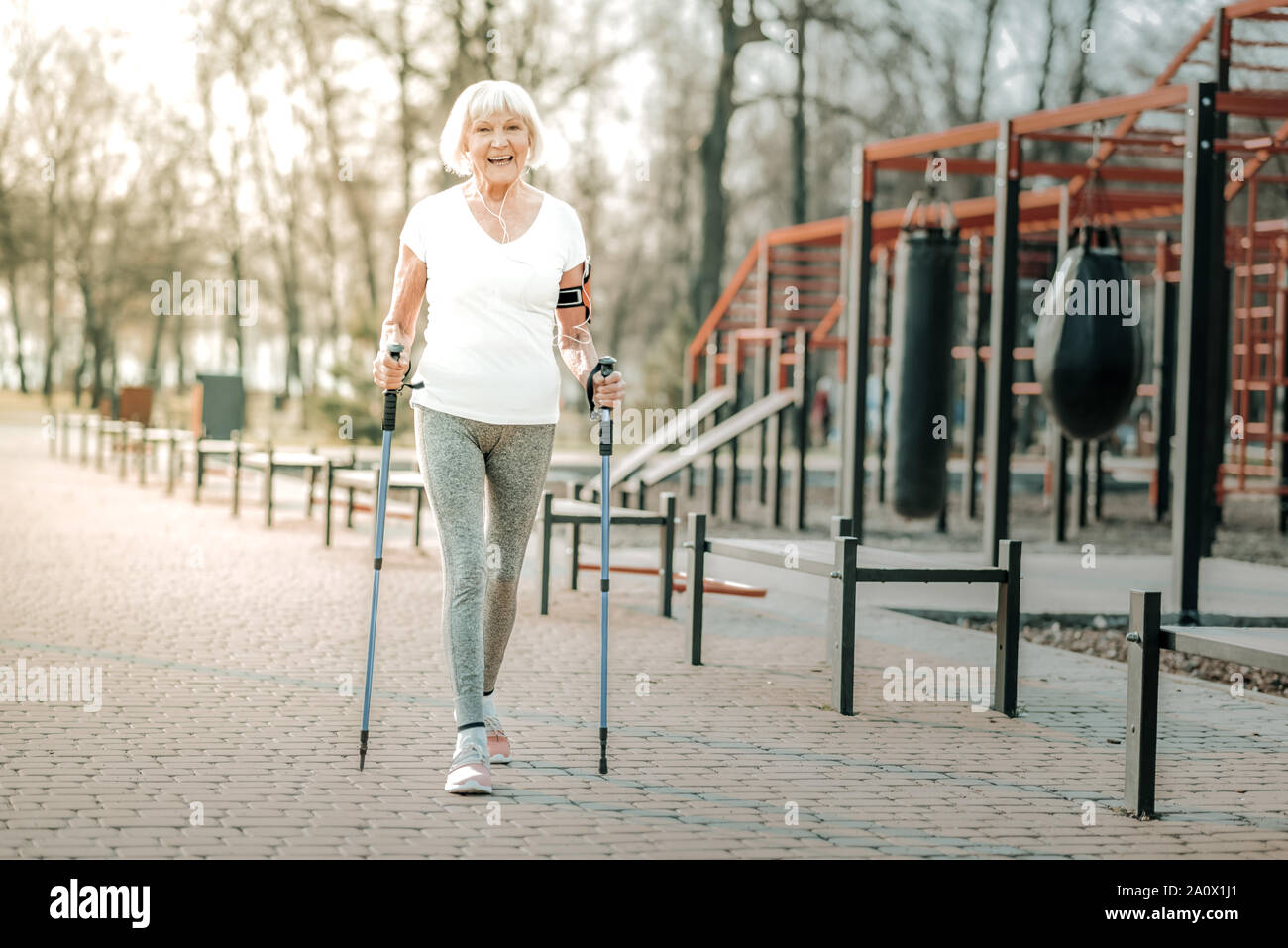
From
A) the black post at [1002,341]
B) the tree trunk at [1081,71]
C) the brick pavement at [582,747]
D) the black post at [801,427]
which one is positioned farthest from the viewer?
the tree trunk at [1081,71]

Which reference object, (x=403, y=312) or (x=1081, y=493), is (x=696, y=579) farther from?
(x=1081, y=493)

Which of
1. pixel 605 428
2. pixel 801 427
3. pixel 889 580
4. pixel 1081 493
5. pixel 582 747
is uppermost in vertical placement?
pixel 801 427

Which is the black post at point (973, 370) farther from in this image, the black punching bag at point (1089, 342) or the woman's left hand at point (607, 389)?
the woman's left hand at point (607, 389)

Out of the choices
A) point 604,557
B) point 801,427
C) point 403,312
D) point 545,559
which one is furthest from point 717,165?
point 403,312

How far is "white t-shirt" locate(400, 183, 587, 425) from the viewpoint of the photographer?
529cm

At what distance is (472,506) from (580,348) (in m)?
0.74

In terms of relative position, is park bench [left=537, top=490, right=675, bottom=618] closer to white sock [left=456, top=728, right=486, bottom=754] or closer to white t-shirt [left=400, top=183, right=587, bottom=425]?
white t-shirt [left=400, top=183, right=587, bottom=425]

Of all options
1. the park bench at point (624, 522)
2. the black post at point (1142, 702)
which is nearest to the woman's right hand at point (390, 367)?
the black post at point (1142, 702)

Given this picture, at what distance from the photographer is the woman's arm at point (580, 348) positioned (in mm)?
5590

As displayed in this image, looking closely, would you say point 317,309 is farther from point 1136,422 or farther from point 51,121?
point 1136,422

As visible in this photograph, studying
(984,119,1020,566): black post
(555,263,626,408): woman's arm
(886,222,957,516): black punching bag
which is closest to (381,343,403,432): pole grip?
(555,263,626,408): woman's arm

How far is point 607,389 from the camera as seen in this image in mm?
5578

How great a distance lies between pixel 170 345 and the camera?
71938mm

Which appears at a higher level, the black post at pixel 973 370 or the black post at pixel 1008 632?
the black post at pixel 973 370
